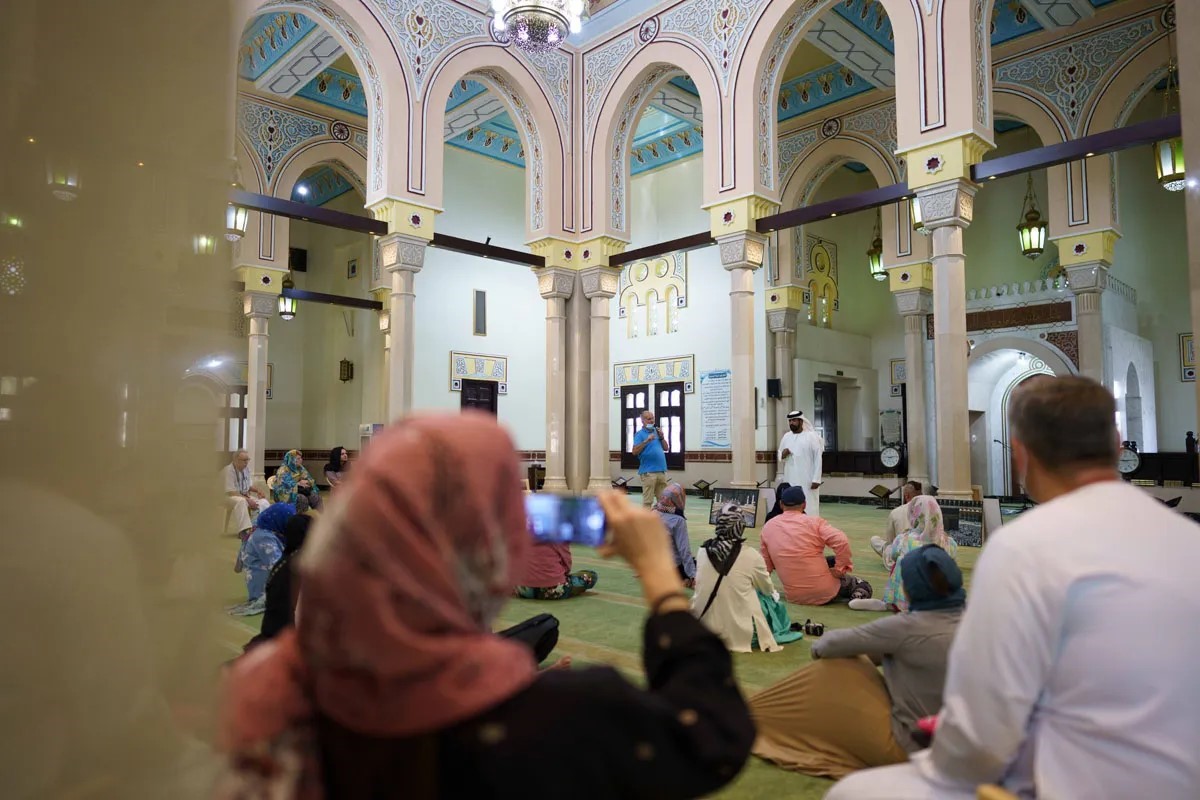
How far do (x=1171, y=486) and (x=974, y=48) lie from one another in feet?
20.1

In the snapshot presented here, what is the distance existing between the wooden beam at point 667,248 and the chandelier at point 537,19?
279cm

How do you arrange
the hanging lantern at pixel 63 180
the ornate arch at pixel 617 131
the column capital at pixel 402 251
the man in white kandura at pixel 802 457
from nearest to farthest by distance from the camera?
the hanging lantern at pixel 63 180 → the man in white kandura at pixel 802 457 → the column capital at pixel 402 251 → the ornate arch at pixel 617 131

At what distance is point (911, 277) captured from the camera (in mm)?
11031

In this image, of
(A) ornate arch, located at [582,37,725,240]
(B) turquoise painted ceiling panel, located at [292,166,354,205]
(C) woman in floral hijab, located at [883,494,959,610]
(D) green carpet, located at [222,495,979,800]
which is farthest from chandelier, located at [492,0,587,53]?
(B) turquoise painted ceiling panel, located at [292,166,354,205]

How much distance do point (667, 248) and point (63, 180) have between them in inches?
355

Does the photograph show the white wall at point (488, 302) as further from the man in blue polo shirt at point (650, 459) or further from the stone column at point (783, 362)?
the man in blue polo shirt at point (650, 459)

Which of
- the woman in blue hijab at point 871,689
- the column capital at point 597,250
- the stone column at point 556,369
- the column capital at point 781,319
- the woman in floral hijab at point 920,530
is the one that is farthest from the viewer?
the column capital at point 781,319

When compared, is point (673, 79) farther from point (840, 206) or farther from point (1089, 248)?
point (1089, 248)

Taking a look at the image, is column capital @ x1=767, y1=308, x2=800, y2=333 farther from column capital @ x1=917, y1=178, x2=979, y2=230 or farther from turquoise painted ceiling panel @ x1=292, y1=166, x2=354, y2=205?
turquoise painted ceiling panel @ x1=292, y1=166, x2=354, y2=205

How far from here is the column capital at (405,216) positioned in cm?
852

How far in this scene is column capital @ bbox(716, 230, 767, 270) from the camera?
859 cm

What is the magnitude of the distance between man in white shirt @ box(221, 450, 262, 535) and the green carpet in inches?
32.4

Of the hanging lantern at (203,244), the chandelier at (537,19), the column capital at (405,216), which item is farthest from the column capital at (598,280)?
Answer: the hanging lantern at (203,244)

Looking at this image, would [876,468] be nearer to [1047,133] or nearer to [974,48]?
[1047,133]
